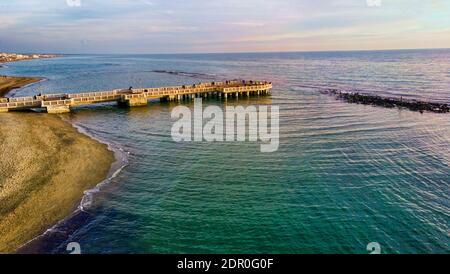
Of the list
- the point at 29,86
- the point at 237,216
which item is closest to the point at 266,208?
the point at 237,216

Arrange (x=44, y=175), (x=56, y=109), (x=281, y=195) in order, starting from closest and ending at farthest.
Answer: (x=281, y=195)
(x=44, y=175)
(x=56, y=109)

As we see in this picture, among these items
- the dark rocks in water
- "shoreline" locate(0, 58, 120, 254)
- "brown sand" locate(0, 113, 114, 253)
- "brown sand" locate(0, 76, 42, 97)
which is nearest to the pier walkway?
"shoreline" locate(0, 58, 120, 254)

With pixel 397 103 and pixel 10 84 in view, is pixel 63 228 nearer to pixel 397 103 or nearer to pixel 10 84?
pixel 397 103

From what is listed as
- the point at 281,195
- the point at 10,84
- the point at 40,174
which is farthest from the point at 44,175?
the point at 10,84

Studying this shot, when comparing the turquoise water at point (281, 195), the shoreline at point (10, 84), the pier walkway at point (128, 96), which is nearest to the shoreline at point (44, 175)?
the turquoise water at point (281, 195)

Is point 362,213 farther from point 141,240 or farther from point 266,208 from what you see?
point 141,240

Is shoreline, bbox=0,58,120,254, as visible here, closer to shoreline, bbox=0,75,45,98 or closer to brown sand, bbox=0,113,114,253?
brown sand, bbox=0,113,114,253
